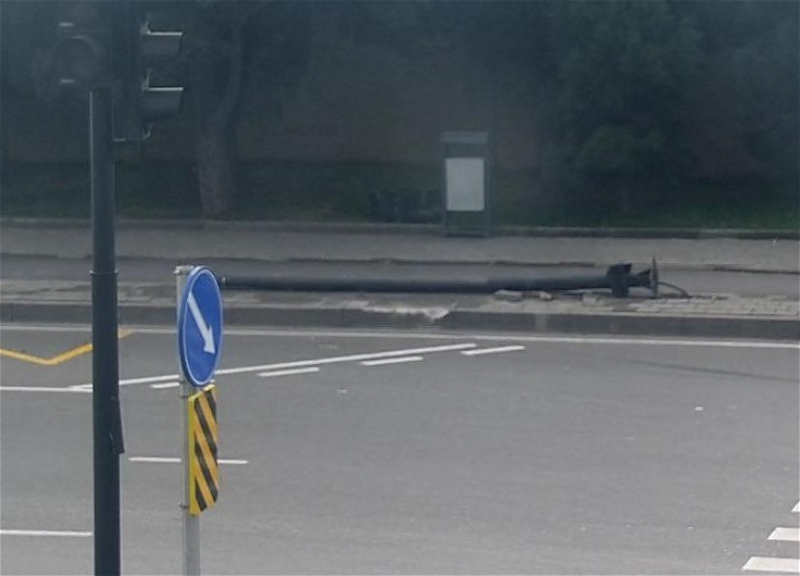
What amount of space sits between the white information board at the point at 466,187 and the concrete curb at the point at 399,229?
491 mm

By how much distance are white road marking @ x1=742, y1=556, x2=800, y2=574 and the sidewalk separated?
7.09 meters

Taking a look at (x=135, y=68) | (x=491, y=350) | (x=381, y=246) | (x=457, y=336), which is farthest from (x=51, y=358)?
(x=135, y=68)

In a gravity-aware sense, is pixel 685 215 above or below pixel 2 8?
below

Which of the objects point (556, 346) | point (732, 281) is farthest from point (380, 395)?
point (732, 281)

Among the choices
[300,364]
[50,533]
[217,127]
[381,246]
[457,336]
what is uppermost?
[217,127]

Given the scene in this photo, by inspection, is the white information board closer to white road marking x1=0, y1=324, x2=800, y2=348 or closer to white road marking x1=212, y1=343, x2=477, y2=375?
white road marking x1=0, y1=324, x2=800, y2=348

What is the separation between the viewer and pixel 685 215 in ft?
75.6

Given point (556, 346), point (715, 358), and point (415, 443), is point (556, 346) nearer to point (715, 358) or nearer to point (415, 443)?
point (715, 358)

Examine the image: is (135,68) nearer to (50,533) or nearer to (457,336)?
(50,533)

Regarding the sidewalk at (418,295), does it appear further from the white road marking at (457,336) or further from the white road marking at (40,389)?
the white road marking at (40,389)

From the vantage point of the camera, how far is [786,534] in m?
8.75

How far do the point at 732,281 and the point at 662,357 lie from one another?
153 inches

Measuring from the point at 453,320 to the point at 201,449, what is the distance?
9.62m

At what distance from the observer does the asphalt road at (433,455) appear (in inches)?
339
